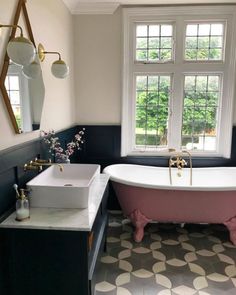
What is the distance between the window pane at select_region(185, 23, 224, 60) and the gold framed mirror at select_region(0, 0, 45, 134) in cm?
203

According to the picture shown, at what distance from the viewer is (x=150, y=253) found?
8.49ft

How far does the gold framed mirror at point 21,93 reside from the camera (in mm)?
1677

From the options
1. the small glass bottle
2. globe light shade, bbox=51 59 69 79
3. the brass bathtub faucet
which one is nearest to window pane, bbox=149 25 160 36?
the brass bathtub faucet

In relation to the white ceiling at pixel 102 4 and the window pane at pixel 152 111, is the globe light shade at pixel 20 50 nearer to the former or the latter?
the white ceiling at pixel 102 4

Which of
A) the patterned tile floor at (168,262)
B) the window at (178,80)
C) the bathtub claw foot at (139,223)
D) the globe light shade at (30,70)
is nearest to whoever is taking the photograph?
the globe light shade at (30,70)

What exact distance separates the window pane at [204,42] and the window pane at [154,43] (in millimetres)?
222

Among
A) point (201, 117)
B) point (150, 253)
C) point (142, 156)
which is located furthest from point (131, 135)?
point (150, 253)

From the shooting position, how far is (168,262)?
8.03 ft

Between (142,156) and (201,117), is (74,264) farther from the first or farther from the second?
(201,117)

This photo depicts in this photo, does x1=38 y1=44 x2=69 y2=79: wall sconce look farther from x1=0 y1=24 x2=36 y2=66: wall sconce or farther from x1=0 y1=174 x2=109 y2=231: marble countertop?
x1=0 y1=174 x2=109 y2=231: marble countertop

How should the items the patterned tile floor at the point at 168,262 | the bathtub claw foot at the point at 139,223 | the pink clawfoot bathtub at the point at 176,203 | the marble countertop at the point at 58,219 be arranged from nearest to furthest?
1. the marble countertop at the point at 58,219
2. the patterned tile floor at the point at 168,262
3. the pink clawfoot bathtub at the point at 176,203
4. the bathtub claw foot at the point at 139,223

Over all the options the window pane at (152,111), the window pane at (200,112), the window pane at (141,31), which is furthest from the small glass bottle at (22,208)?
the window pane at (141,31)

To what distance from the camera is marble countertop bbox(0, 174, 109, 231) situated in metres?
1.49

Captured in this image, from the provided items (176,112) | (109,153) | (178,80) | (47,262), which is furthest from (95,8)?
(47,262)
